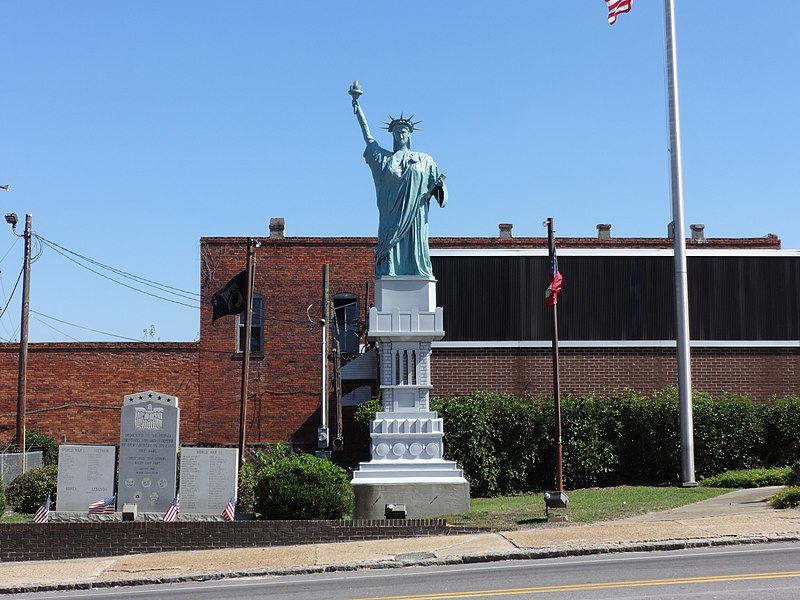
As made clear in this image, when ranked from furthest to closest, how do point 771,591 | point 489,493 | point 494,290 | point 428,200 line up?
point 494,290 < point 489,493 < point 428,200 < point 771,591

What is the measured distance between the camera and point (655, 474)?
25547mm

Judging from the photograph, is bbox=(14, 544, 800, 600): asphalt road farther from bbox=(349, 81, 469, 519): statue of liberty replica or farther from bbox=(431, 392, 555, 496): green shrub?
bbox=(431, 392, 555, 496): green shrub

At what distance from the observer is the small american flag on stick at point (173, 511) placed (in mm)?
18359

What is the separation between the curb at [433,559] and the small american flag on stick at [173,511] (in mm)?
4150

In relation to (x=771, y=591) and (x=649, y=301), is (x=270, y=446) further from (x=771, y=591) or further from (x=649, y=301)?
(x=771, y=591)

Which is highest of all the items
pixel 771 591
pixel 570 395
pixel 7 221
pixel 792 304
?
pixel 7 221

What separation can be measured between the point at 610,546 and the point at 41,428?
26892 millimetres

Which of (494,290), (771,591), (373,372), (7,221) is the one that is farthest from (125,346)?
(771,591)

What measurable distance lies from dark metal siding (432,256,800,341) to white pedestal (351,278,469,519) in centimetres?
785

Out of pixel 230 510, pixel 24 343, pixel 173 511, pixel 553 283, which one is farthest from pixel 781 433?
pixel 24 343

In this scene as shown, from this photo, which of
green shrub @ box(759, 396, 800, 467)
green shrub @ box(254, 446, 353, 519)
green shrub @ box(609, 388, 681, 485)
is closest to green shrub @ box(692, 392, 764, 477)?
green shrub @ box(759, 396, 800, 467)

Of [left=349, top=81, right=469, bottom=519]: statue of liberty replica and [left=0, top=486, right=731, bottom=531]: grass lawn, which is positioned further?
[left=349, top=81, right=469, bottom=519]: statue of liberty replica

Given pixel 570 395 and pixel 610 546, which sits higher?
pixel 570 395

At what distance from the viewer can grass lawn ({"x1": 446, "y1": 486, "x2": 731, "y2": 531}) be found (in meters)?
17.8
